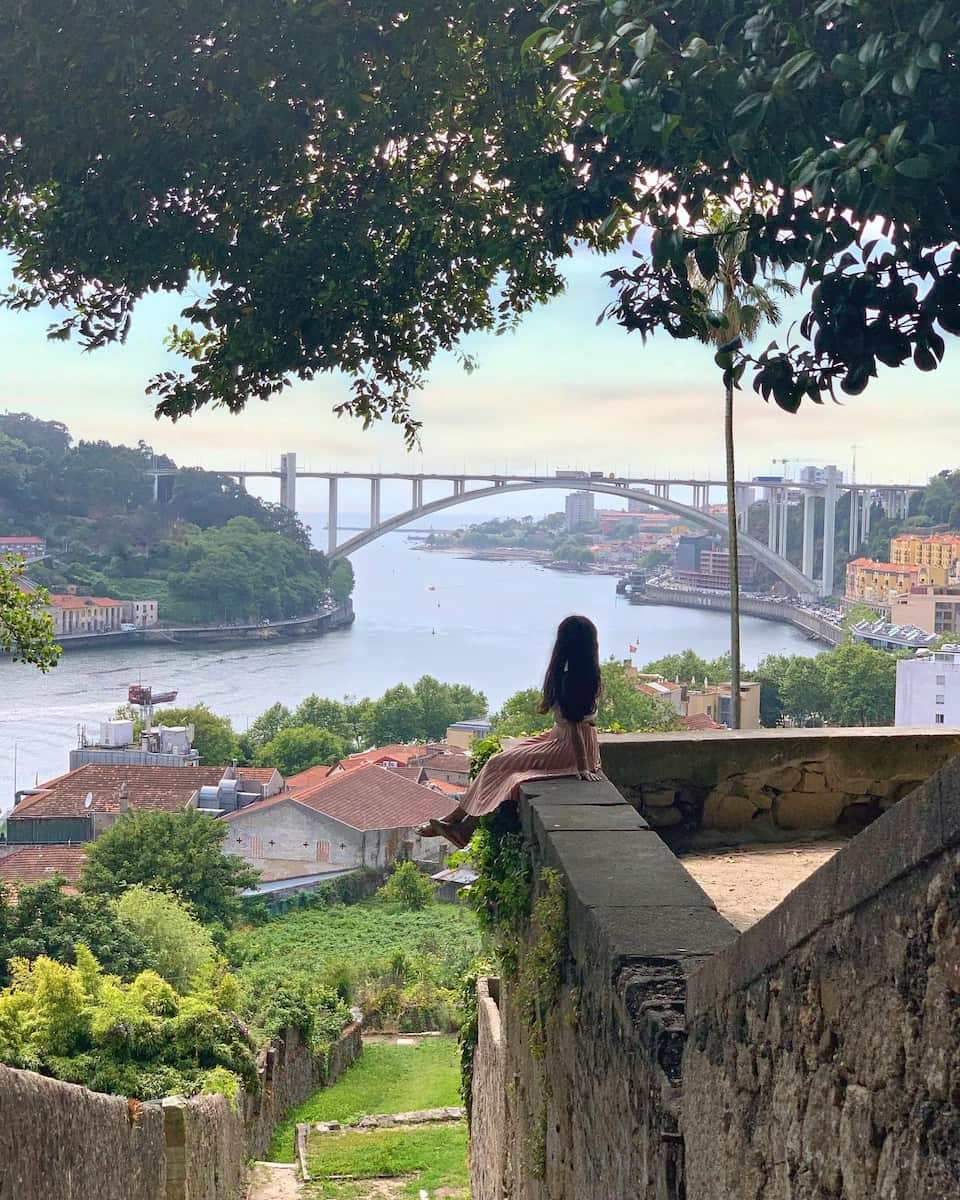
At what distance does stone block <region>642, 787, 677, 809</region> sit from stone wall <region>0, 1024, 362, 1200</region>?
1.92 meters

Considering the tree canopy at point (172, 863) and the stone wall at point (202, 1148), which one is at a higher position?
the stone wall at point (202, 1148)

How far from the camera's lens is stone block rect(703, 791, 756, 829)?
14.1 feet

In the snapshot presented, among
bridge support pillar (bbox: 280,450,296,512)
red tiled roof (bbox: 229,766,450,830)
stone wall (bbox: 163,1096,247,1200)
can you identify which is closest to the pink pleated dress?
stone wall (bbox: 163,1096,247,1200)

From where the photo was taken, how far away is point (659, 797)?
167 inches

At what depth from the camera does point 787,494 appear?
45000 mm

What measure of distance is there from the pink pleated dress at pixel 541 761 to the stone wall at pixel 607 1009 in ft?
0.25

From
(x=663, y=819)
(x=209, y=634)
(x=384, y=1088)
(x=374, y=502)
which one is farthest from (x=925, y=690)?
(x=209, y=634)

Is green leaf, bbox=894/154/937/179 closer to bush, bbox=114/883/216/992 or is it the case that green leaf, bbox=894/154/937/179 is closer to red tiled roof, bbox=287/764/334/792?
bush, bbox=114/883/216/992

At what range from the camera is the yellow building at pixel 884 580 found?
47656 mm

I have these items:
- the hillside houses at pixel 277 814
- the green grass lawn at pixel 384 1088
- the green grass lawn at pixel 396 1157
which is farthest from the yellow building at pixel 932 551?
the green grass lawn at pixel 396 1157

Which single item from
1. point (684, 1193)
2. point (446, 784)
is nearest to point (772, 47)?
point (684, 1193)

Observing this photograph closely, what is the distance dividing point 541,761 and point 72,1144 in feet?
5.57

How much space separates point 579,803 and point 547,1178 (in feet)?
2.96

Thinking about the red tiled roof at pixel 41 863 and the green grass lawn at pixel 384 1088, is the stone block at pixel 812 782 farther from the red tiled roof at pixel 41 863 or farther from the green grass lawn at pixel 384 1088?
the red tiled roof at pixel 41 863
